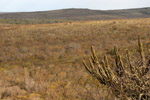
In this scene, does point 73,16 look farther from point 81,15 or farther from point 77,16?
point 81,15

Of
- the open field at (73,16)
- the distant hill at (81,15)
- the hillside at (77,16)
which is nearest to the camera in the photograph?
the open field at (73,16)

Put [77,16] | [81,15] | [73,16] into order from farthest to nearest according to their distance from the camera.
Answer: [81,15] < [73,16] < [77,16]

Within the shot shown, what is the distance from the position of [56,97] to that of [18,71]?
457cm

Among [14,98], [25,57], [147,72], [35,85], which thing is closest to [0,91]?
[14,98]

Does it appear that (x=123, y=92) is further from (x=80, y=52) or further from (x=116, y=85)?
(x=80, y=52)

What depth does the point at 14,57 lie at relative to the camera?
1380cm

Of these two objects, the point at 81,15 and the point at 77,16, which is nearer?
the point at 77,16

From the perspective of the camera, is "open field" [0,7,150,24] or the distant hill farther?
the distant hill

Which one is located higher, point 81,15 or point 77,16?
point 81,15

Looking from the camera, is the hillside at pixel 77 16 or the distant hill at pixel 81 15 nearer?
the hillside at pixel 77 16

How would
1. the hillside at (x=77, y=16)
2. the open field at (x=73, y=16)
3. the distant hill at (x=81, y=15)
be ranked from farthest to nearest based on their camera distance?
the distant hill at (x=81, y=15) → the hillside at (x=77, y=16) → the open field at (x=73, y=16)

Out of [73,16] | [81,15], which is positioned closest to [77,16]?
[73,16]

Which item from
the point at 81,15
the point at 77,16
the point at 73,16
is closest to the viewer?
the point at 77,16

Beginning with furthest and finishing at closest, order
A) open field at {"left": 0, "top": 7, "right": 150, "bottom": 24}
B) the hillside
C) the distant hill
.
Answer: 1. the distant hill
2. the hillside
3. open field at {"left": 0, "top": 7, "right": 150, "bottom": 24}
